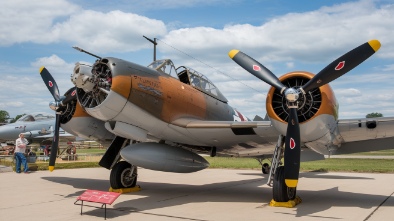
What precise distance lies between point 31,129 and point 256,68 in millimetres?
25602

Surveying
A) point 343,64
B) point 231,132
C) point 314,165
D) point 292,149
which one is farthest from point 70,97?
point 314,165

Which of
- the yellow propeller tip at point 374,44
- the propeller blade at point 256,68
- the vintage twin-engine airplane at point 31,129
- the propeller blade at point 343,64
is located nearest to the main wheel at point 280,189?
the propeller blade at point 256,68

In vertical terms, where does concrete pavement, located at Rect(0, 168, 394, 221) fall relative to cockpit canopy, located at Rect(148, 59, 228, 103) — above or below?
below

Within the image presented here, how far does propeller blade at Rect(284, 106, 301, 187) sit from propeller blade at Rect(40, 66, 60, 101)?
23.3 ft

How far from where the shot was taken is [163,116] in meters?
9.47

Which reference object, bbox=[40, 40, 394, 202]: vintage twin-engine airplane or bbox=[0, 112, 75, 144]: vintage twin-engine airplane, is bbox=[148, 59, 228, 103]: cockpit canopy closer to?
bbox=[40, 40, 394, 202]: vintage twin-engine airplane

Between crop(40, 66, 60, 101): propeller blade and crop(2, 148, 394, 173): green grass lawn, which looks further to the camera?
crop(2, 148, 394, 173): green grass lawn

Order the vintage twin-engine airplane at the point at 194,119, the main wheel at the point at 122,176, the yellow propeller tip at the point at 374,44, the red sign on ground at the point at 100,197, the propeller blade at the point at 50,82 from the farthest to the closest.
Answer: the propeller blade at the point at 50,82, the main wheel at the point at 122,176, the vintage twin-engine airplane at the point at 194,119, the yellow propeller tip at the point at 374,44, the red sign on ground at the point at 100,197

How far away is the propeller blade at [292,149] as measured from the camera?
299 inches

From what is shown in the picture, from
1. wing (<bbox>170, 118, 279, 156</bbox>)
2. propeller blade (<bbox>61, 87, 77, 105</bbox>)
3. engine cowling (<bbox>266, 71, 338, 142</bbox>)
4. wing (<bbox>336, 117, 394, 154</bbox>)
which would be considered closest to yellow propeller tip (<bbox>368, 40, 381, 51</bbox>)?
engine cowling (<bbox>266, 71, 338, 142</bbox>)

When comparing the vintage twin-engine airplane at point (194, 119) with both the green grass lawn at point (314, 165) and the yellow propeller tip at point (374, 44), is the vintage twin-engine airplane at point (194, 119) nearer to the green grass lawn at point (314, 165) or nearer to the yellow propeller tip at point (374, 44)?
the yellow propeller tip at point (374, 44)

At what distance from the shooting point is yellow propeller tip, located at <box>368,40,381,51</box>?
7500 millimetres

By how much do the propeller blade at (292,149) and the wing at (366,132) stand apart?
119 centimetres

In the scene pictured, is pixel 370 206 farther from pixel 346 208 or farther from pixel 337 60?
pixel 337 60
